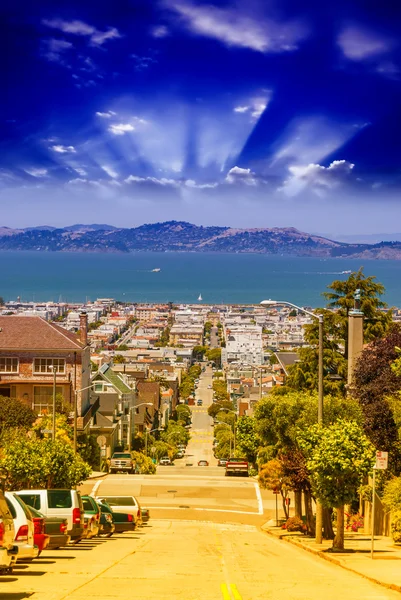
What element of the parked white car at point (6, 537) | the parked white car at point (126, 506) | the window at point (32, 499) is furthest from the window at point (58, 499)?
the parked white car at point (126, 506)

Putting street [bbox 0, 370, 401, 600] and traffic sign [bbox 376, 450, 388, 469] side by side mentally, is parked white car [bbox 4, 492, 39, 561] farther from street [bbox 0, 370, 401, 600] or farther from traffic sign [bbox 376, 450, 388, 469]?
traffic sign [bbox 376, 450, 388, 469]

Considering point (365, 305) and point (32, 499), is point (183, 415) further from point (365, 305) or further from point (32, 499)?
point (32, 499)

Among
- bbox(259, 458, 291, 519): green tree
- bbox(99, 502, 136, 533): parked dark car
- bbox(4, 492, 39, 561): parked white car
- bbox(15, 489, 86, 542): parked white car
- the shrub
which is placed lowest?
the shrub

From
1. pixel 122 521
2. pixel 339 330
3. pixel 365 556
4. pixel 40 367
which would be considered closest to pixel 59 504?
pixel 365 556

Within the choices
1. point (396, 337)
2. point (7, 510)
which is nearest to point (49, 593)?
point (7, 510)

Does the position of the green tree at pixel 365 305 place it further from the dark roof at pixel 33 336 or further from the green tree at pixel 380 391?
the dark roof at pixel 33 336

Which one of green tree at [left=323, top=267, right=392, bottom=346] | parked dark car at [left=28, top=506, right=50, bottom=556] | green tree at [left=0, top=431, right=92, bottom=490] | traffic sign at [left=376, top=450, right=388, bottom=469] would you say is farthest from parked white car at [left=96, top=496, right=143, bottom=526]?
green tree at [left=323, top=267, right=392, bottom=346]
